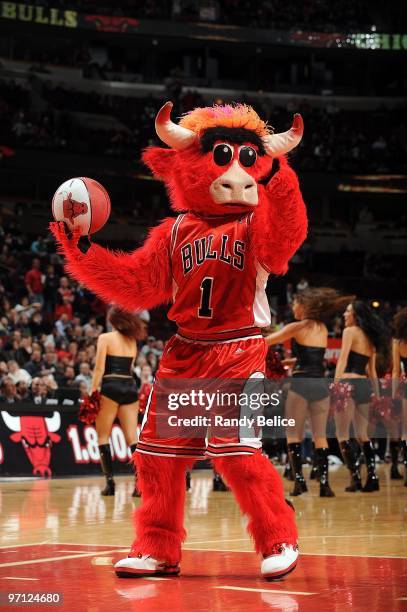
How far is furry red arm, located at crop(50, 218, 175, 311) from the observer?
5727 millimetres

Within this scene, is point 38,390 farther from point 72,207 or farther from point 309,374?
point 72,207

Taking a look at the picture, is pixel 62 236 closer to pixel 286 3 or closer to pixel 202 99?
pixel 202 99

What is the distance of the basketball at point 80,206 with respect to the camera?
5.73 m

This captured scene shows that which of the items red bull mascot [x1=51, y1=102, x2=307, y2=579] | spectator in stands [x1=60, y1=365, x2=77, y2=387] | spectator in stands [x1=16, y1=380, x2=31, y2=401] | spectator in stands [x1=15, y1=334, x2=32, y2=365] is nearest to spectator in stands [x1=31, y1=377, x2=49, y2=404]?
spectator in stands [x1=16, y1=380, x2=31, y2=401]

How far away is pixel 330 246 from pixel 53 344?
54.5 feet

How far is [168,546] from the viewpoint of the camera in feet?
18.0

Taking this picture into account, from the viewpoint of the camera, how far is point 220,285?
221 inches

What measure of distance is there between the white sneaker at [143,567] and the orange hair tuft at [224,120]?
2.45 m

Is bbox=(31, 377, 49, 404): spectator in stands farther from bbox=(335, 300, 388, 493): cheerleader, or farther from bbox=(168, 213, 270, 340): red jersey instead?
bbox=(168, 213, 270, 340): red jersey

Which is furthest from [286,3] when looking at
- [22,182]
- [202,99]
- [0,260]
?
[0,260]

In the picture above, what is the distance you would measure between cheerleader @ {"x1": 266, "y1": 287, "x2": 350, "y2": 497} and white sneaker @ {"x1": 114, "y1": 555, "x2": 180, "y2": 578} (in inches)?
199

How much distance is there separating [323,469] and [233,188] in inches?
226

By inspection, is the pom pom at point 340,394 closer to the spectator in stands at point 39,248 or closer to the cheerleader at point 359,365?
the cheerleader at point 359,365

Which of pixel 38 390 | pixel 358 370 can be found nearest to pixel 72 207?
pixel 358 370
